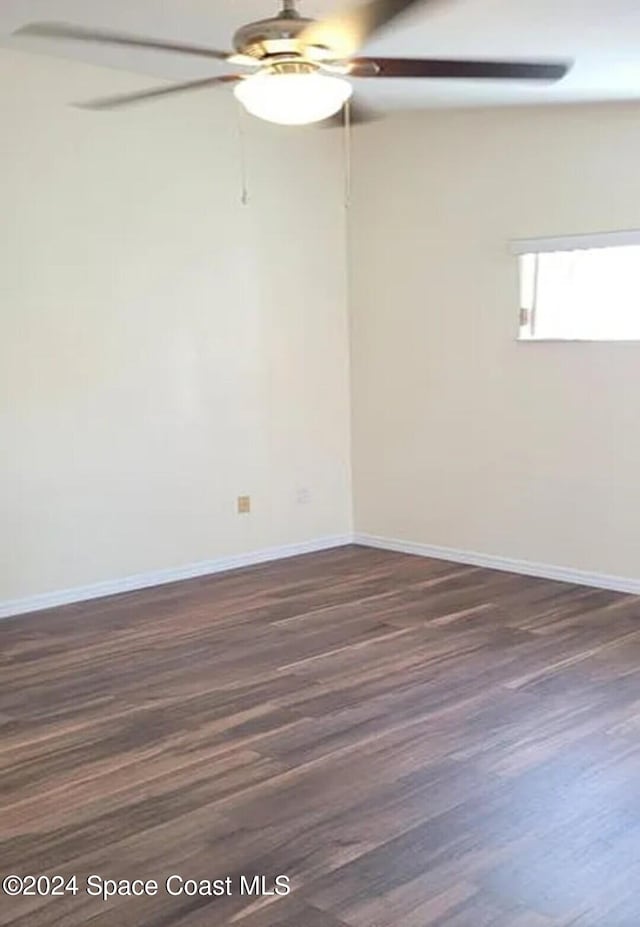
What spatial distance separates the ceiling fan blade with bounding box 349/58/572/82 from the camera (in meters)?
2.91

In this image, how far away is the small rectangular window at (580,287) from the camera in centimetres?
491

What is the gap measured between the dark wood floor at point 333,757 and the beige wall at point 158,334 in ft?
2.00

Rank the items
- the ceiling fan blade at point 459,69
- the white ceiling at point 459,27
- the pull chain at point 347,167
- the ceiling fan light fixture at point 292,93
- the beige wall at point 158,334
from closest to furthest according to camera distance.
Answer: the ceiling fan light fixture at point 292,93 < the ceiling fan blade at point 459,69 < the white ceiling at point 459,27 < the beige wall at point 158,334 < the pull chain at point 347,167

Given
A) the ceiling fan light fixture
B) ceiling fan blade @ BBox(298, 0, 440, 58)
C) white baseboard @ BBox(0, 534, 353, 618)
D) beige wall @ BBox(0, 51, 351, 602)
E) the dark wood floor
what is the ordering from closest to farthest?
1. the dark wood floor
2. ceiling fan blade @ BBox(298, 0, 440, 58)
3. the ceiling fan light fixture
4. beige wall @ BBox(0, 51, 351, 602)
5. white baseboard @ BBox(0, 534, 353, 618)

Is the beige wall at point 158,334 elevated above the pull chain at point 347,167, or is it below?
below

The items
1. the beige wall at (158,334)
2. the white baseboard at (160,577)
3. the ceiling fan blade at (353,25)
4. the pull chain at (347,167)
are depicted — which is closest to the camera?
the ceiling fan blade at (353,25)

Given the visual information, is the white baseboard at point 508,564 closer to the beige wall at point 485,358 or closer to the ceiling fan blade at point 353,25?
the beige wall at point 485,358

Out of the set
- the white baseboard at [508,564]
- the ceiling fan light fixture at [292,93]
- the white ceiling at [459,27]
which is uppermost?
the white ceiling at [459,27]

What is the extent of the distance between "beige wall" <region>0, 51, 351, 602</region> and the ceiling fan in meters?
1.86

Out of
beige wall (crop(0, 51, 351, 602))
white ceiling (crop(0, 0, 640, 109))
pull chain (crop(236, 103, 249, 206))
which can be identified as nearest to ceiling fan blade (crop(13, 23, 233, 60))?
white ceiling (crop(0, 0, 640, 109))

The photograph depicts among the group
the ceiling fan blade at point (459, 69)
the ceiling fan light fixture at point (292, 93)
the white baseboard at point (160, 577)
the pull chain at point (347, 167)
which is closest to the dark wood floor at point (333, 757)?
the white baseboard at point (160, 577)

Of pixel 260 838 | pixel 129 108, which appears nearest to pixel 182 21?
pixel 129 108

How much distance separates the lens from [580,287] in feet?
16.8

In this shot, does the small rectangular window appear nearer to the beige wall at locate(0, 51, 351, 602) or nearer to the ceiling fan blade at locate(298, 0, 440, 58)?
the beige wall at locate(0, 51, 351, 602)
